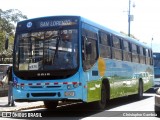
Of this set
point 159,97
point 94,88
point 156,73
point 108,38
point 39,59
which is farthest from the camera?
point 156,73

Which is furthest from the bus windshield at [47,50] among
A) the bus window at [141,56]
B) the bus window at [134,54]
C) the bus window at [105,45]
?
the bus window at [141,56]

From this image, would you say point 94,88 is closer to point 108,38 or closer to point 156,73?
point 108,38

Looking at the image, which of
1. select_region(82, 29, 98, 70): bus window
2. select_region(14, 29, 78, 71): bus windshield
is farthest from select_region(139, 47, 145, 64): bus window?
select_region(14, 29, 78, 71): bus windshield

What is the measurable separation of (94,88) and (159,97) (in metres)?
2.83

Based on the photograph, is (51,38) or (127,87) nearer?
(51,38)

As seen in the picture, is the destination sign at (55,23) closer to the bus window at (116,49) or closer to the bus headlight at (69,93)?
the bus headlight at (69,93)

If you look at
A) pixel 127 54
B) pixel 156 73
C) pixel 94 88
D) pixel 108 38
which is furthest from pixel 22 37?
pixel 156 73

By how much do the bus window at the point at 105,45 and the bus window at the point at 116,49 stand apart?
2.45 ft

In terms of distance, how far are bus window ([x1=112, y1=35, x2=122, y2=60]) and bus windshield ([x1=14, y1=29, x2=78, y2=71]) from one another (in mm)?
4328

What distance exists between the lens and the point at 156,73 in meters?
32.3

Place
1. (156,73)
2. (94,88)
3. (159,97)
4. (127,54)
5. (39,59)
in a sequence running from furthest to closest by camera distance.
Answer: (156,73)
(127,54)
(94,88)
(39,59)
(159,97)

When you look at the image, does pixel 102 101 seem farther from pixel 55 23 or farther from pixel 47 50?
pixel 55 23

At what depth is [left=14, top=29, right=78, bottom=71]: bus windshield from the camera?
43.7ft

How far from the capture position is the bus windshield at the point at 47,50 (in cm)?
1333
